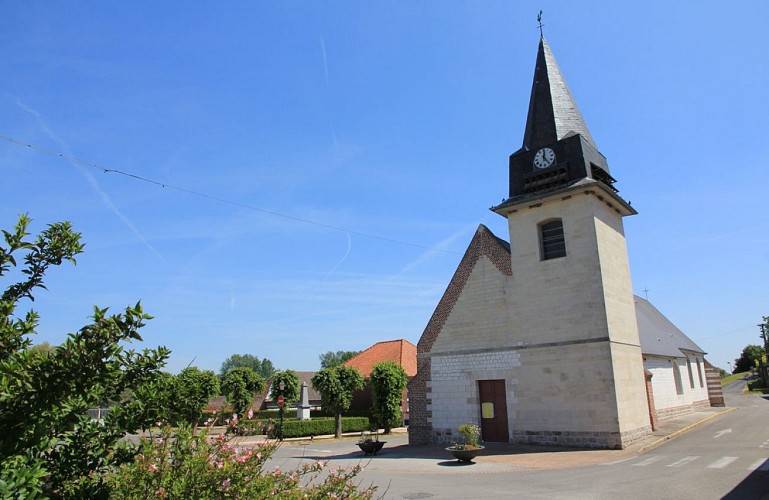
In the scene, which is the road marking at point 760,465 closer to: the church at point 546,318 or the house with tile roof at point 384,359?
the church at point 546,318

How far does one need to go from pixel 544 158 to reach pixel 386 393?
15.4 metres

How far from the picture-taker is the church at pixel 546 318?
1716 cm

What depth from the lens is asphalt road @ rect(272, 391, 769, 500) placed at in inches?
404

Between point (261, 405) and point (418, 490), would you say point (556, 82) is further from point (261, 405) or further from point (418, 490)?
point (261, 405)

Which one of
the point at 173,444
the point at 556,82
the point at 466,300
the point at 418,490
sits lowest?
the point at 418,490

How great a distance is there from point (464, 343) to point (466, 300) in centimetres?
178

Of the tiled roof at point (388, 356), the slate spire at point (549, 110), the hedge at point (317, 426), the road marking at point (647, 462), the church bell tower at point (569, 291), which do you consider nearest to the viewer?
the road marking at point (647, 462)

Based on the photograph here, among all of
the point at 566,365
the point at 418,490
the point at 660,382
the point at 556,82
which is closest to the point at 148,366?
the point at 418,490

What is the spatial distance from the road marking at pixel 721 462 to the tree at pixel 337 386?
20379 mm

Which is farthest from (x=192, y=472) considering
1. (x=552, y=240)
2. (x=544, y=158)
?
(x=544, y=158)

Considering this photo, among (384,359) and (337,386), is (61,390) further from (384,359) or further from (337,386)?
(384,359)

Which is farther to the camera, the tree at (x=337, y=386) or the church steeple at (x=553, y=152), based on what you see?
the tree at (x=337, y=386)

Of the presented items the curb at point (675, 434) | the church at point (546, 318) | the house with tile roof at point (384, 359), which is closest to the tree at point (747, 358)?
the curb at point (675, 434)

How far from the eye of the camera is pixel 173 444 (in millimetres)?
4152
